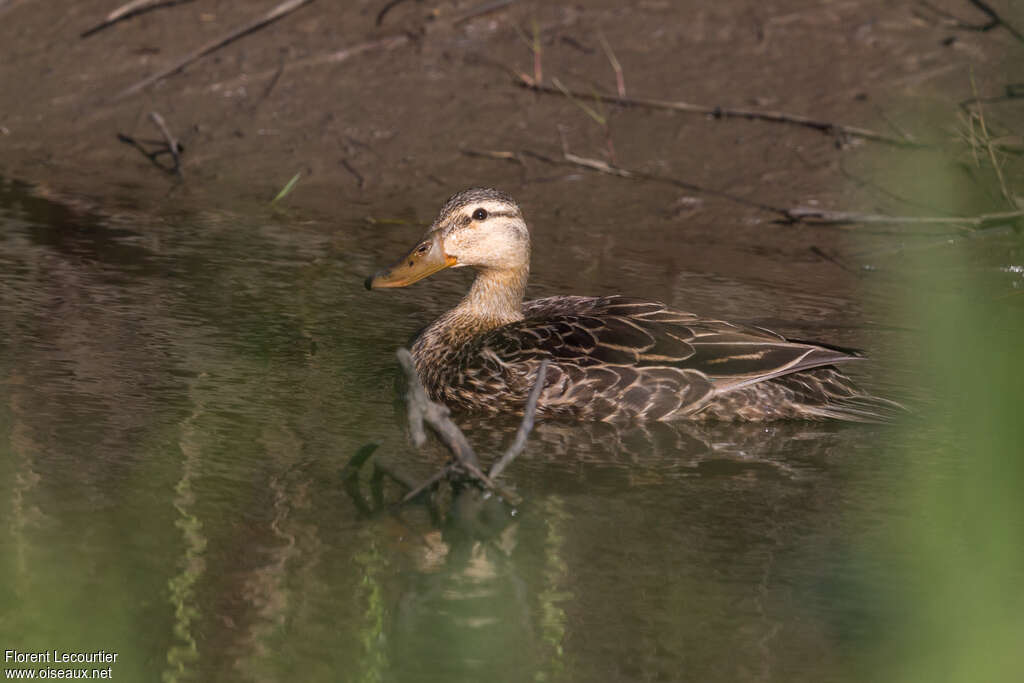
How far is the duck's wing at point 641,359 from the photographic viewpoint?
5738 mm

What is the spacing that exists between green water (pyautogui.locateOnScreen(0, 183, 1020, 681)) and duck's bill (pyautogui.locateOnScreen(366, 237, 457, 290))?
299 mm

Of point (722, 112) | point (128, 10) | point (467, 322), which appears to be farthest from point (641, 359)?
point (128, 10)

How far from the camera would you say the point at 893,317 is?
7281 millimetres

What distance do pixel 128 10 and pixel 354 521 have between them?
7568 millimetres

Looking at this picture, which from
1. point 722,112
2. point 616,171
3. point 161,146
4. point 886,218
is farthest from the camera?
point 161,146

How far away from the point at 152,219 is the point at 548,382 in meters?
3.69

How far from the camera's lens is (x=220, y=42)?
34.6 ft

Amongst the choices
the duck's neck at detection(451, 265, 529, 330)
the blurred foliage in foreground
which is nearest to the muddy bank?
the duck's neck at detection(451, 265, 529, 330)

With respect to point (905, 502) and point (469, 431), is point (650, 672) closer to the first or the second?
point (905, 502)

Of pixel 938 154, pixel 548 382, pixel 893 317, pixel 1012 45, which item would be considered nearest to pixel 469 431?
pixel 548 382

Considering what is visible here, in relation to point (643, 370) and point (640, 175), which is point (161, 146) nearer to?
point (640, 175)

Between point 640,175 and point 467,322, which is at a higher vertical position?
point 640,175

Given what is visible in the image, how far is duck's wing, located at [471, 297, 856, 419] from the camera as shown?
226 inches


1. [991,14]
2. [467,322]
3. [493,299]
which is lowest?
[467,322]
